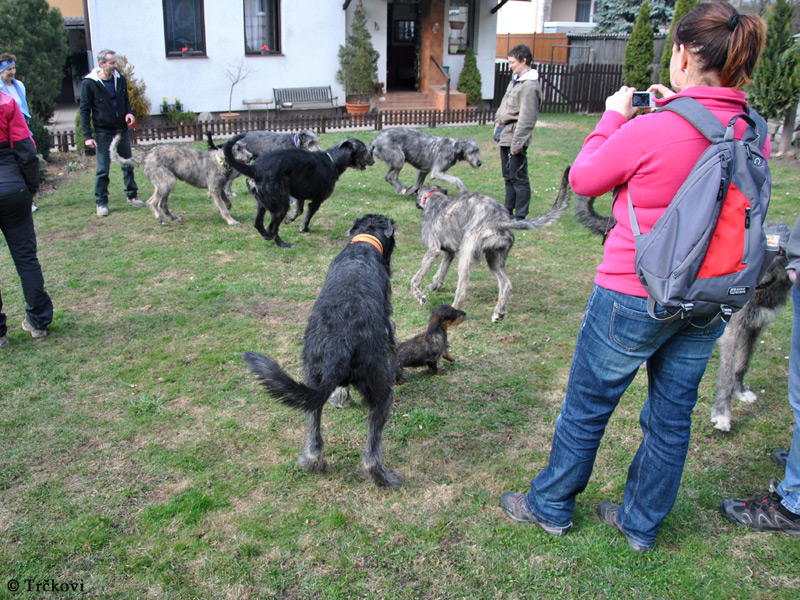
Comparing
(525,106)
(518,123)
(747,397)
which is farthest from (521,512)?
(525,106)

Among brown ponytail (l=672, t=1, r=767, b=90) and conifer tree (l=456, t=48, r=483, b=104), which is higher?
conifer tree (l=456, t=48, r=483, b=104)

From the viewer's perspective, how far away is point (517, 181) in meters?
8.30

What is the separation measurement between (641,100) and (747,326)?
2.24 metres

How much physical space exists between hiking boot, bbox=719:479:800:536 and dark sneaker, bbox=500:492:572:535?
0.96 m

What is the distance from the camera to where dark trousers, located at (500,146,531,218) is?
8188 millimetres

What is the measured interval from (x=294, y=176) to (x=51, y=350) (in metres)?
3.75

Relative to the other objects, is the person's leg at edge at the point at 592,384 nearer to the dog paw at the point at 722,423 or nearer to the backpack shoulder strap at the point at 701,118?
the backpack shoulder strap at the point at 701,118

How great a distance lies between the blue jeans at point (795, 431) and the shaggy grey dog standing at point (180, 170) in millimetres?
7354

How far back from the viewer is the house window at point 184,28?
16219 millimetres


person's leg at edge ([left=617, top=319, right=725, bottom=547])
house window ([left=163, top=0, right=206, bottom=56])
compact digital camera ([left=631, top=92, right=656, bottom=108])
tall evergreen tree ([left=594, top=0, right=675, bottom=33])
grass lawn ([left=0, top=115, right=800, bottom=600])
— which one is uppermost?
tall evergreen tree ([left=594, top=0, right=675, bottom=33])

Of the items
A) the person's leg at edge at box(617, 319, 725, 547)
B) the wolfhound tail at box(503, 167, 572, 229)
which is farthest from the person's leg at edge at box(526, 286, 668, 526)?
the wolfhound tail at box(503, 167, 572, 229)

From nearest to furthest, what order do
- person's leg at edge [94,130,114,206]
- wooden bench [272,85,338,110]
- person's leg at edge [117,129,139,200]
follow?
person's leg at edge [94,130,114,206] < person's leg at edge [117,129,139,200] < wooden bench [272,85,338,110]

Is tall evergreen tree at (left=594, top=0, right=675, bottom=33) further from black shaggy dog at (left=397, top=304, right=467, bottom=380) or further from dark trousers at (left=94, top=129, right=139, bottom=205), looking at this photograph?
black shaggy dog at (left=397, top=304, right=467, bottom=380)

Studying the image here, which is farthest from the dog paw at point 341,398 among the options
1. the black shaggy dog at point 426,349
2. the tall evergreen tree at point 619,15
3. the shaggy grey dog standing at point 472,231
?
the tall evergreen tree at point 619,15
